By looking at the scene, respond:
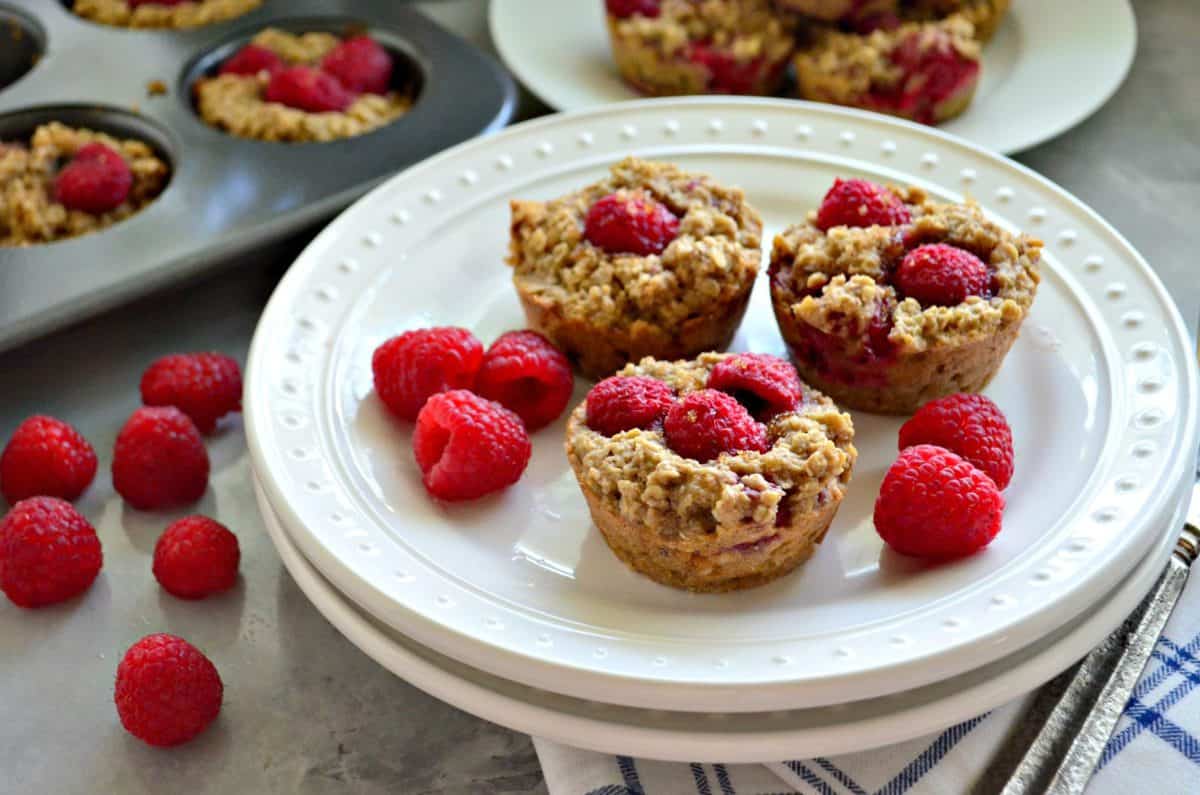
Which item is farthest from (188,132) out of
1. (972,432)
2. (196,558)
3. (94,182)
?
(972,432)

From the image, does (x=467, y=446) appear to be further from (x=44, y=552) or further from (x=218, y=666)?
(x=44, y=552)

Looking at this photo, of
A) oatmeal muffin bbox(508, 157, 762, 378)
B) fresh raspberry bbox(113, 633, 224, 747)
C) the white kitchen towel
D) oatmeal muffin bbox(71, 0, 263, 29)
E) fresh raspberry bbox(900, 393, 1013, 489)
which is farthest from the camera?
oatmeal muffin bbox(71, 0, 263, 29)

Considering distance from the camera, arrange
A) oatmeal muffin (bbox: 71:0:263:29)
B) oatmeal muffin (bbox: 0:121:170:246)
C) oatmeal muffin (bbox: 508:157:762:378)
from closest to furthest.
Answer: oatmeal muffin (bbox: 508:157:762:378) → oatmeal muffin (bbox: 0:121:170:246) → oatmeal muffin (bbox: 71:0:263:29)

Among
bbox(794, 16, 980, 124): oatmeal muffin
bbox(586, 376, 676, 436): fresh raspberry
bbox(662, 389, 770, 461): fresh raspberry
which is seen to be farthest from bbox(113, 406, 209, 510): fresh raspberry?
bbox(794, 16, 980, 124): oatmeal muffin

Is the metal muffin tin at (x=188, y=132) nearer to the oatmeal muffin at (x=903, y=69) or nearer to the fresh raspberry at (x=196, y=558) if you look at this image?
the fresh raspberry at (x=196, y=558)

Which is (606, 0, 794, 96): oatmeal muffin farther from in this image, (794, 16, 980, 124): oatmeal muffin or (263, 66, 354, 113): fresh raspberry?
(263, 66, 354, 113): fresh raspberry

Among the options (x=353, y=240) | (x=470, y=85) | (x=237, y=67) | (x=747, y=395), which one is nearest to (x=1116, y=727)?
(x=747, y=395)

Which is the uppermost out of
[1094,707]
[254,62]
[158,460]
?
[1094,707]
